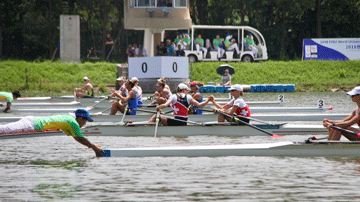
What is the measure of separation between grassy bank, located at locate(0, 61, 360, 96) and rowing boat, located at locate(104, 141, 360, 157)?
888 inches

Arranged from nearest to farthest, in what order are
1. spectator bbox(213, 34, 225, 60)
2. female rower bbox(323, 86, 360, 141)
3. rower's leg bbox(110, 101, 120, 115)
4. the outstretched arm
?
the outstretched arm, female rower bbox(323, 86, 360, 141), rower's leg bbox(110, 101, 120, 115), spectator bbox(213, 34, 225, 60)

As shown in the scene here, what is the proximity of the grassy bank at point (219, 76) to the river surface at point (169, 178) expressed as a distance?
22.3m

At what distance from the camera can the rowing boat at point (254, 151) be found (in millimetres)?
11203

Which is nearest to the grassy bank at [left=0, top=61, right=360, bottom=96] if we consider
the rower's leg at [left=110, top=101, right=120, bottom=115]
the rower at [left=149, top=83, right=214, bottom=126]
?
the rower's leg at [left=110, top=101, right=120, bottom=115]

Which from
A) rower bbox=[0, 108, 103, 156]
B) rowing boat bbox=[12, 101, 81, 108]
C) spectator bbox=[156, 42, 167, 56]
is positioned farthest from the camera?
spectator bbox=[156, 42, 167, 56]

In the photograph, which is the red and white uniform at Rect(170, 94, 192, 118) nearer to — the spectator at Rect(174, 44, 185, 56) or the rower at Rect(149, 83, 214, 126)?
the rower at Rect(149, 83, 214, 126)

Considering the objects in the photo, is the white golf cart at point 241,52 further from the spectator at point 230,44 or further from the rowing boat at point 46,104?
the rowing boat at point 46,104

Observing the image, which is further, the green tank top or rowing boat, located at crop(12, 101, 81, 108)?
rowing boat, located at crop(12, 101, 81, 108)

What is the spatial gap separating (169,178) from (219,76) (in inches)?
1044

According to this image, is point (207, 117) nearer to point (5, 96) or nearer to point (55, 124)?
point (55, 124)

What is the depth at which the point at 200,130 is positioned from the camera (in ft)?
46.8

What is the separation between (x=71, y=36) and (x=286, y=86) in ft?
47.4

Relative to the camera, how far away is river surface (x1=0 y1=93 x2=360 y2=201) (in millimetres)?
8586

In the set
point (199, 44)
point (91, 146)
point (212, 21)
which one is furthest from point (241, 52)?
point (91, 146)
